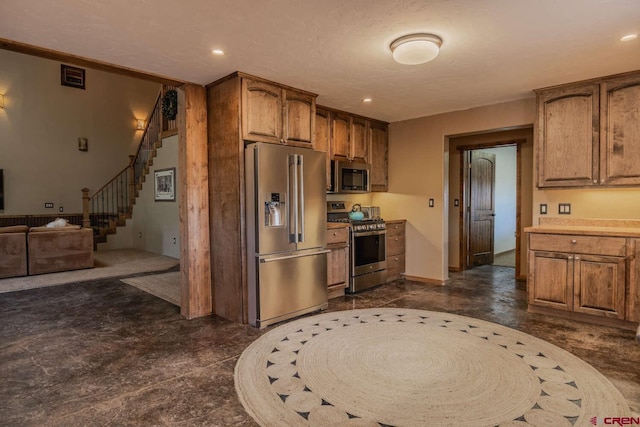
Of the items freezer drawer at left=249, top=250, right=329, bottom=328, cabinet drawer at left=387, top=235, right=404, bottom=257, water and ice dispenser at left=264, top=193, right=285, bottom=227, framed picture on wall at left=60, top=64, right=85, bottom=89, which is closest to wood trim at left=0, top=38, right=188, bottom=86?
water and ice dispenser at left=264, top=193, right=285, bottom=227

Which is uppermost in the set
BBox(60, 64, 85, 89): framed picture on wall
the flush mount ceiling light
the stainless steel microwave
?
BBox(60, 64, 85, 89): framed picture on wall

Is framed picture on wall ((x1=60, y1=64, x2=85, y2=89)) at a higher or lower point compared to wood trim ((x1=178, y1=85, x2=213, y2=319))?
higher

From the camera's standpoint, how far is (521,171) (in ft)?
18.2

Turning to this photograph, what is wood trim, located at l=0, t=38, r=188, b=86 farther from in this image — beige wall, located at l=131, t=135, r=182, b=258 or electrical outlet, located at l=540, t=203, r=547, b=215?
electrical outlet, located at l=540, t=203, r=547, b=215

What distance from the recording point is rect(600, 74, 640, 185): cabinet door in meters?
3.49

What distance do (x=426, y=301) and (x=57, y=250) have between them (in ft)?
19.8

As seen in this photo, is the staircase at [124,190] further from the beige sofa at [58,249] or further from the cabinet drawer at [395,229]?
the cabinet drawer at [395,229]

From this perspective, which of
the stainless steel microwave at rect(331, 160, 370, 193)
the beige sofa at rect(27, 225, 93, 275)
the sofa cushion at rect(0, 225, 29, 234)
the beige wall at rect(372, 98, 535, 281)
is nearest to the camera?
the stainless steel microwave at rect(331, 160, 370, 193)

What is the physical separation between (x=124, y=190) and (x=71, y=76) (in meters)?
3.00

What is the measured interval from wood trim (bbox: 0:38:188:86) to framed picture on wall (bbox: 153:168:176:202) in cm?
441

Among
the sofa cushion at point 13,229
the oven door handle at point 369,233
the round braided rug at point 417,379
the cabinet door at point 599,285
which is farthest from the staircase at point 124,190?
the cabinet door at point 599,285

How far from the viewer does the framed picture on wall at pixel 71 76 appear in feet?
28.7

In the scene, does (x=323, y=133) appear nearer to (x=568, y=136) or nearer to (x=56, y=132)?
(x=568, y=136)

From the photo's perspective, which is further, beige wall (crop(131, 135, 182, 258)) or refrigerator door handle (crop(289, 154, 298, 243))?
beige wall (crop(131, 135, 182, 258))
